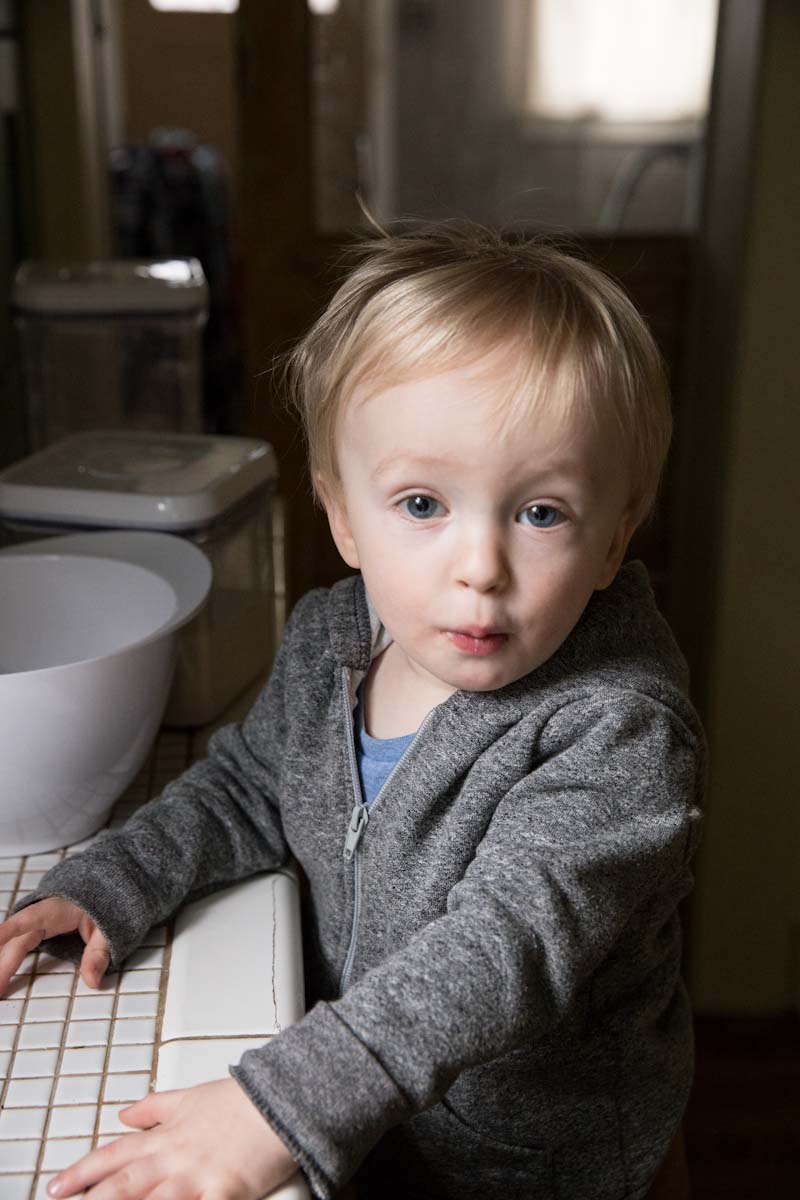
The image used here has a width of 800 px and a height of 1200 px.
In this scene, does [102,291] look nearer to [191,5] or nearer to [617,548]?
[617,548]

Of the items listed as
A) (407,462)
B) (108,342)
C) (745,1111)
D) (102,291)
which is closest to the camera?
(407,462)

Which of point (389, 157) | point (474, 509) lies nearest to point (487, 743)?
point (474, 509)

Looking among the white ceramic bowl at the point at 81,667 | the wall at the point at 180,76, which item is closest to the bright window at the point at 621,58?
the white ceramic bowl at the point at 81,667

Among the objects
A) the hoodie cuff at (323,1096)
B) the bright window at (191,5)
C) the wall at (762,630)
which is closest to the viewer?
the hoodie cuff at (323,1096)

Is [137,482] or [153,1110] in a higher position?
[137,482]

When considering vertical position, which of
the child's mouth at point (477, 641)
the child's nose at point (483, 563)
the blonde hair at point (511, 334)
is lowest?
the child's mouth at point (477, 641)

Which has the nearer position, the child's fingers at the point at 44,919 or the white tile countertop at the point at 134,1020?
the white tile countertop at the point at 134,1020

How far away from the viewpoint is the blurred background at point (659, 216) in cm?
211

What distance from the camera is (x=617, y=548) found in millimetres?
699

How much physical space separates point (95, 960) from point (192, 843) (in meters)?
0.10

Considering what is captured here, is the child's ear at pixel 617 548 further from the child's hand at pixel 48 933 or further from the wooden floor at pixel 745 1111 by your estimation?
the wooden floor at pixel 745 1111

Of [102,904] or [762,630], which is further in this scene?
[762,630]

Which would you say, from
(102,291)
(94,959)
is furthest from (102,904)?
(102,291)

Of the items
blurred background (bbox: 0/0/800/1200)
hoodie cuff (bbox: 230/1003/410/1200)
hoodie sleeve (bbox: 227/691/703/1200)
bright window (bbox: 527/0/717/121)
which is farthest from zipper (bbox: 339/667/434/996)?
bright window (bbox: 527/0/717/121)
